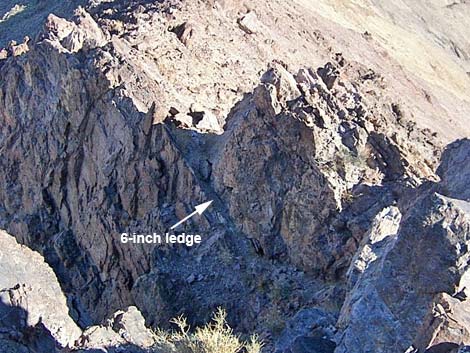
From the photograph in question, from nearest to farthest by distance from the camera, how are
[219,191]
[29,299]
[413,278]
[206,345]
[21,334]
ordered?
[413,278] < [206,345] < [21,334] < [29,299] < [219,191]

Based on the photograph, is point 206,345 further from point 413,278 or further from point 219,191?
point 219,191

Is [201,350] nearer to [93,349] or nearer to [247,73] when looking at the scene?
[93,349]

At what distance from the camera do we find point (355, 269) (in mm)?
9281

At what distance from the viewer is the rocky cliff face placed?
758cm

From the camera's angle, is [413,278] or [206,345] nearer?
[413,278]

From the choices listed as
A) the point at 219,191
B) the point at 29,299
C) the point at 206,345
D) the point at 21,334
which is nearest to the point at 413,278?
the point at 206,345

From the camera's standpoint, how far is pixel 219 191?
14.2 m

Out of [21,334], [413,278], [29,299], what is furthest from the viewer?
[29,299]

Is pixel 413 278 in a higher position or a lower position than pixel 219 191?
higher

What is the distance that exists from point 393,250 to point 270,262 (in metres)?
5.40

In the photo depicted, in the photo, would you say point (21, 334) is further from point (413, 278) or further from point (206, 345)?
point (413, 278)

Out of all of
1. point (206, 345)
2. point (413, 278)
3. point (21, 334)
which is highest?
point (413, 278)

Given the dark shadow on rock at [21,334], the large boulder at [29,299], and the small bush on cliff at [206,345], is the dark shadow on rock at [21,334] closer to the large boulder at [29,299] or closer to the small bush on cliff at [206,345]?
the large boulder at [29,299]

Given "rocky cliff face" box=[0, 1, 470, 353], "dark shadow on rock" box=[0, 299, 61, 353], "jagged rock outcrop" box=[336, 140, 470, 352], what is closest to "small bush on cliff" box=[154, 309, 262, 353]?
"rocky cliff face" box=[0, 1, 470, 353]
